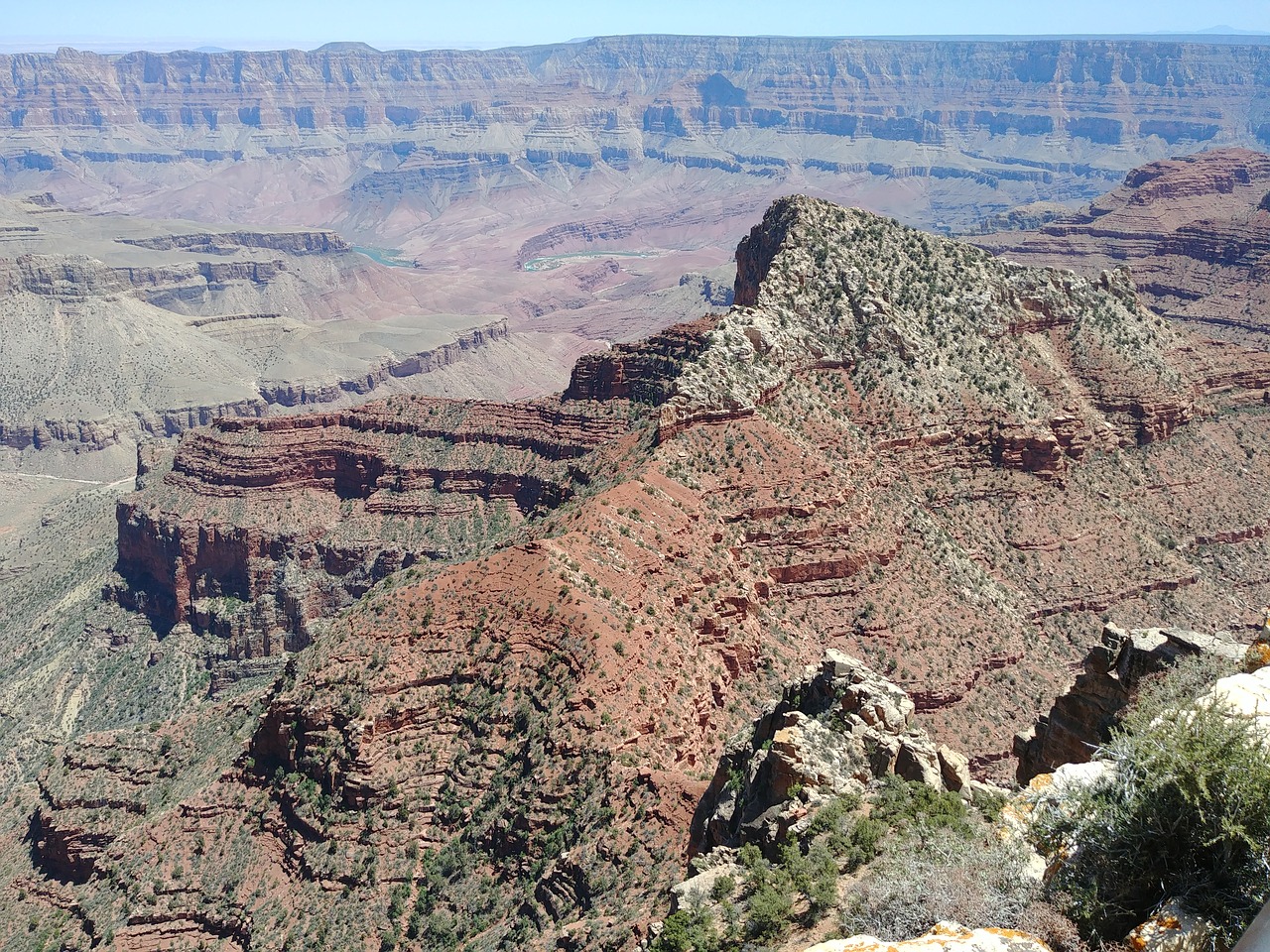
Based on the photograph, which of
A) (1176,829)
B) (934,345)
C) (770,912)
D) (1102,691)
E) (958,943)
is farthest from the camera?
(934,345)

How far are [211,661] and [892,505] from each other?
61.7 meters

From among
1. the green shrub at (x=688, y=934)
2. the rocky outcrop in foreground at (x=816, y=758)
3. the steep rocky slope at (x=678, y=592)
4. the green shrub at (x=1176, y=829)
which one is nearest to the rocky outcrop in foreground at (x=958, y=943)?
the green shrub at (x=1176, y=829)

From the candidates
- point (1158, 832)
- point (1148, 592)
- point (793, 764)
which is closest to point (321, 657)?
point (793, 764)

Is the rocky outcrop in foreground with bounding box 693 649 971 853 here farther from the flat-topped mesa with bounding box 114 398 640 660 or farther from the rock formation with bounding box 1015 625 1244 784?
the flat-topped mesa with bounding box 114 398 640 660

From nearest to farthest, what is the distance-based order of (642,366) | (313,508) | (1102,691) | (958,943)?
(958,943) < (1102,691) < (642,366) < (313,508)

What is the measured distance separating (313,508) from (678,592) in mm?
59774

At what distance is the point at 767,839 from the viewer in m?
31.5

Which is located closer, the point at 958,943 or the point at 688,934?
the point at 958,943

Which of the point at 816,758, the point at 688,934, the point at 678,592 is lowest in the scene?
the point at 678,592

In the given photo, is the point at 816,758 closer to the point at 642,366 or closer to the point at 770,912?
the point at 770,912

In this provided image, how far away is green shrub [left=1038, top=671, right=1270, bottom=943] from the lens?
16156mm

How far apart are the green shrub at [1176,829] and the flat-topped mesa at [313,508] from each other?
77.5 m

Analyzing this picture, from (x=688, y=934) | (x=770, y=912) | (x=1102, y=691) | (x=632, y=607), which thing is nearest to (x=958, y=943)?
(x=770, y=912)

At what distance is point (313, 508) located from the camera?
108 m
